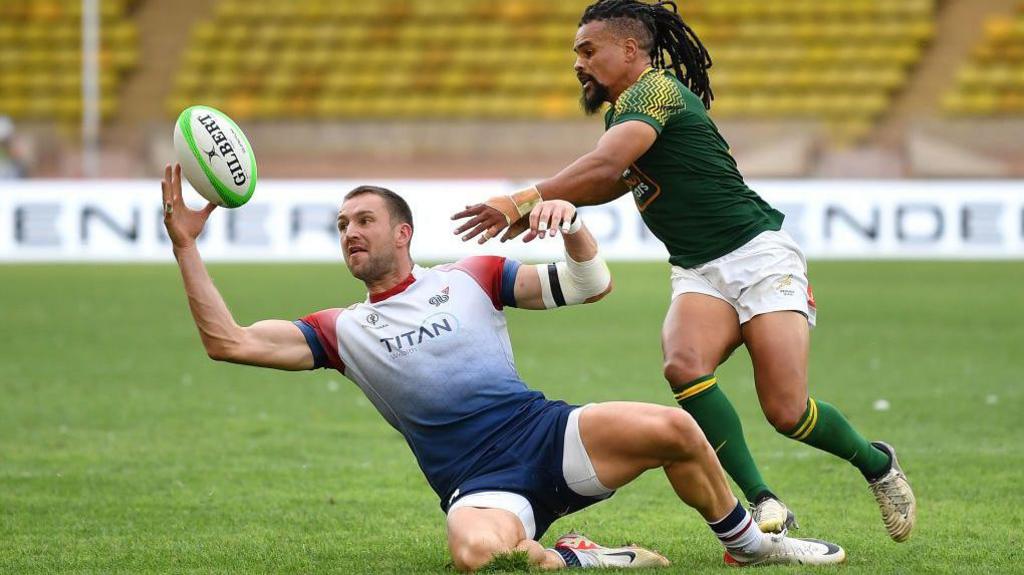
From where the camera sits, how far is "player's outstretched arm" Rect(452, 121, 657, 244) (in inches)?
201

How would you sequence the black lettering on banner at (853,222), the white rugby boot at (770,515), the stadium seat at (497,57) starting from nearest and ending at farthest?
the white rugby boot at (770,515)
the black lettering on banner at (853,222)
the stadium seat at (497,57)

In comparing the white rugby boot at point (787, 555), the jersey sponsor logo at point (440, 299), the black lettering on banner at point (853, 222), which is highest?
the jersey sponsor logo at point (440, 299)

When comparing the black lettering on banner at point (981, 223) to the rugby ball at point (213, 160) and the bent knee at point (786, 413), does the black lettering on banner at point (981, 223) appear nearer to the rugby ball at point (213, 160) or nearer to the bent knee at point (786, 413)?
the bent knee at point (786, 413)

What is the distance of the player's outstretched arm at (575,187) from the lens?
16.8ft

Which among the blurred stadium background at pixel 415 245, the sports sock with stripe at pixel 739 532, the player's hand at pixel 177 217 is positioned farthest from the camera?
the blurred stadium background at pixel 415 245

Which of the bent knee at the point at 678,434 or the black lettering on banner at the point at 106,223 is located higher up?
the bent knee at the point at 678,434

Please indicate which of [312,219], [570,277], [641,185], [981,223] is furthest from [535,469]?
[312,219]

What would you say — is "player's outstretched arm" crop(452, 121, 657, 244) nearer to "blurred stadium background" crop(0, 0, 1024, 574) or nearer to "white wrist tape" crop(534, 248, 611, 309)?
"white wrist tape" crop(534, 248, 611, 309)

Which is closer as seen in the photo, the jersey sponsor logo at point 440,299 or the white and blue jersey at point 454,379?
the white and blue jersey at point 454,379

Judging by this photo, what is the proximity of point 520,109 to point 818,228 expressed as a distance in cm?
928

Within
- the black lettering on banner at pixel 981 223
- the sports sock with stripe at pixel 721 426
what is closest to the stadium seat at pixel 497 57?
the black lettering on banner at pixel 981 223

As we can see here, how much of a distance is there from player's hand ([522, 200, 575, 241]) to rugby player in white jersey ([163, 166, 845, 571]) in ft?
0.03

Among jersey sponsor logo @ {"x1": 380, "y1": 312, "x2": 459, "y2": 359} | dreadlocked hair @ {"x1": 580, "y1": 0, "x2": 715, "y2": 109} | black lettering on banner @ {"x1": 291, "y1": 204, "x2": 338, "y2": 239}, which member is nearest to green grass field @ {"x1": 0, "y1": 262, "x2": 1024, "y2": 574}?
jersey sponsor logo @ {"x1": 380, "y1": 312, "x2": 459, "y2": 359}

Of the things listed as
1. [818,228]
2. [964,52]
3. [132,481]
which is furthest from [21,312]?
[964,52]
